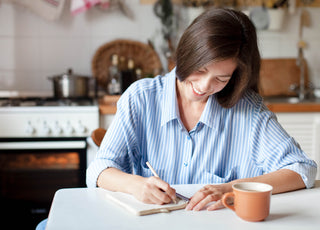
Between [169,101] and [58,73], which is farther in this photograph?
[58,73]

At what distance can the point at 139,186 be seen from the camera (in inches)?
43.4

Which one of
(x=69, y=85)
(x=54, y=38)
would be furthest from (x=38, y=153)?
(x=54, y=38)

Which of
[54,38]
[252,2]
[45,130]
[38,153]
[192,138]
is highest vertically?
[252,2]

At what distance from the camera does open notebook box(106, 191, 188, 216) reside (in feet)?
3.24

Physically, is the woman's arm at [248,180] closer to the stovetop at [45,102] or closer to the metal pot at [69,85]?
the stovetop at [45,102]

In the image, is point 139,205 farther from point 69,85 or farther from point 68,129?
point 69,85

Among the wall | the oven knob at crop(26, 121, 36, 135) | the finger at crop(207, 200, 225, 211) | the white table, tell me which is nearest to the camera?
the white table

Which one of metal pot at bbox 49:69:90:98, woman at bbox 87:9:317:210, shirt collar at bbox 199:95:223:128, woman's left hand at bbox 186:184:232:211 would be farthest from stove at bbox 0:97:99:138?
woman's left hand at bbox 186:184:232:211

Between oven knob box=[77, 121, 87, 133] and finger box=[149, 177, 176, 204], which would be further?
oven knob box=[77, 121, 87, 133]

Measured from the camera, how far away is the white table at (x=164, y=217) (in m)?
0.91

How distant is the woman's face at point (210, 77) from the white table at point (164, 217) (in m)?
0.39

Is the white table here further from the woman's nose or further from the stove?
the stove

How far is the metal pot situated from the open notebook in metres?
1.63

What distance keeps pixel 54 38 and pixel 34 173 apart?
102 centimetres
